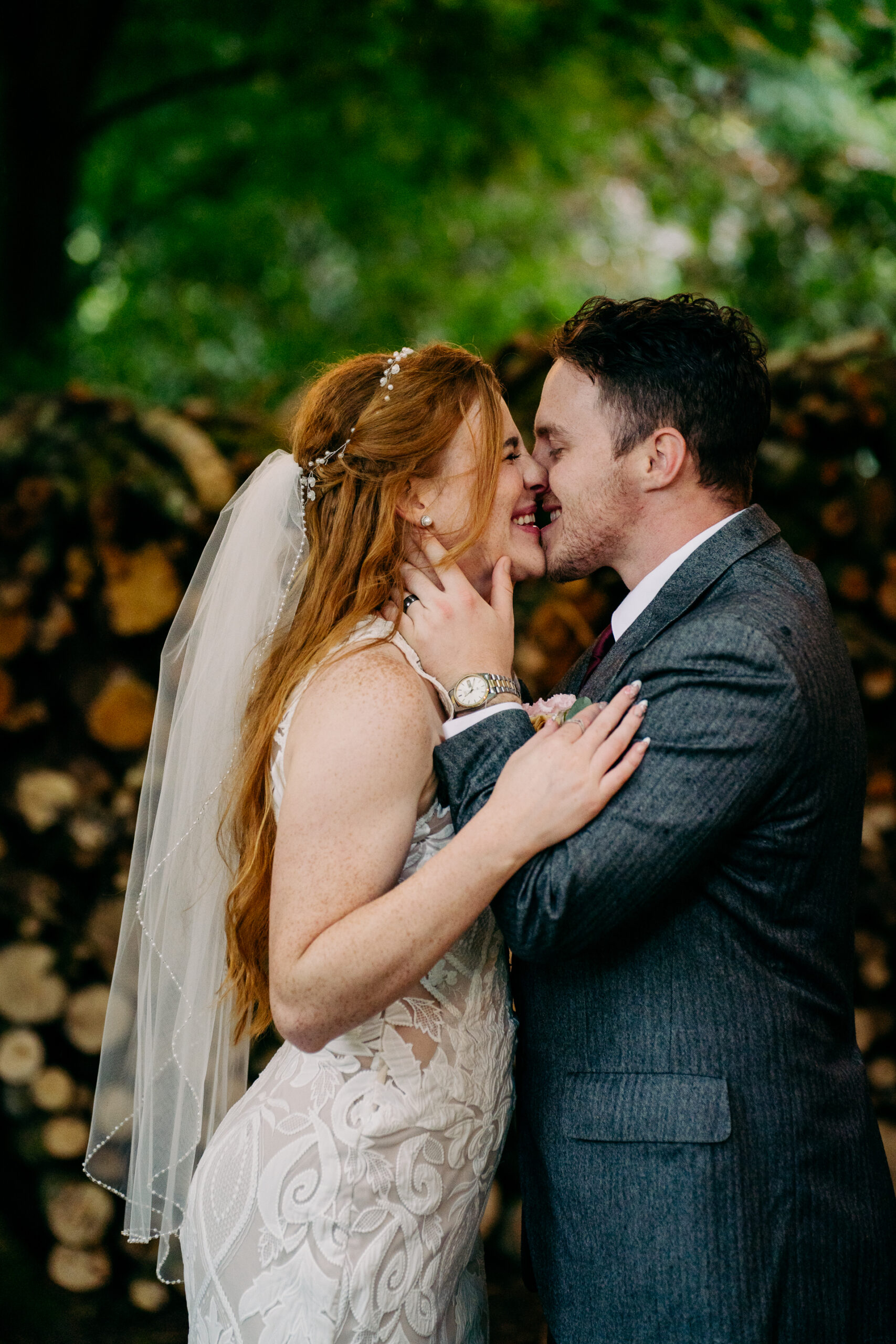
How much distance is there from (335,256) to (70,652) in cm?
528

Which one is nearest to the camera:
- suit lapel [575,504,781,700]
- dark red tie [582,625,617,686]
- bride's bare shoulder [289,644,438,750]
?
bride's bare shoulder [289,644,438,750]

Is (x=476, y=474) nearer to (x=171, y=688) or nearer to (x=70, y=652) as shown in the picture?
(x=171, y=688)

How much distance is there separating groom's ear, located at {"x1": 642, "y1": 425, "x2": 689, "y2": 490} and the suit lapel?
0.19 m

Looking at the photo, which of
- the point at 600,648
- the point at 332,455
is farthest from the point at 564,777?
the point at 332,455

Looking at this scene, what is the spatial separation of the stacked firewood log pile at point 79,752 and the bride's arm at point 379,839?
5.30 ft

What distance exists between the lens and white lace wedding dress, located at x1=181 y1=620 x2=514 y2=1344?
5.84ft

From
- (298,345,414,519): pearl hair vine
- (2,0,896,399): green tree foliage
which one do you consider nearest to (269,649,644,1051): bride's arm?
(298,345,414,519): pearl hair vine

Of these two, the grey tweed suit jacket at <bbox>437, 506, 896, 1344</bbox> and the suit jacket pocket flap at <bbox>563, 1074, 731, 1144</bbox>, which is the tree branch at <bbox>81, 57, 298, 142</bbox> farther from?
the suit jacket pocket flap at <bbox>563, 1074, 731, 1144</bbox>

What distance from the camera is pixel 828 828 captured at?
181 cm

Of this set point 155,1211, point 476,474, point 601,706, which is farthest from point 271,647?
point 155,1211

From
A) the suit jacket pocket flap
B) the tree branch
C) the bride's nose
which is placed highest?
the tree branch

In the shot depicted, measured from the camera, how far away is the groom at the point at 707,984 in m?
1.65

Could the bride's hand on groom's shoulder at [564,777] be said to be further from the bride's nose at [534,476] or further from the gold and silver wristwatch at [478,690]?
the bride's nose at [534,476]

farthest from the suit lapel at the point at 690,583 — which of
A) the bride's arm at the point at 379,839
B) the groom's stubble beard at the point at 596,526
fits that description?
the groom's stubble beard at the point at 596,526
